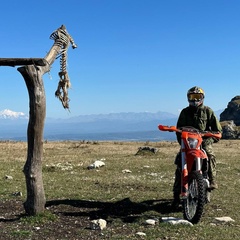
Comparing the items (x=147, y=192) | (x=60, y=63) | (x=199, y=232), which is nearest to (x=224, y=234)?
(x=199, y=232)

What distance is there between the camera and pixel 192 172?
9.34 m

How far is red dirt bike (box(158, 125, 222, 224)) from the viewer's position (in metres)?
9.07

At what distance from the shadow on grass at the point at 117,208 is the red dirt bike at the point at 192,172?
1.44 m

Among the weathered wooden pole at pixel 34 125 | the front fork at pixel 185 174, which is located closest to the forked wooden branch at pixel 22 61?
the weathered wooden pole at pixel 34 125

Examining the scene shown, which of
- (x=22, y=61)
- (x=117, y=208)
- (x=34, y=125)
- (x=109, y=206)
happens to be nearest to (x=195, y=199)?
(x=117, y=208)

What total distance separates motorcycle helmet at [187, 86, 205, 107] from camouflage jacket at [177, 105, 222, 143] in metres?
0.25

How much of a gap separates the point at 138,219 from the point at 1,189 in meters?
6.77

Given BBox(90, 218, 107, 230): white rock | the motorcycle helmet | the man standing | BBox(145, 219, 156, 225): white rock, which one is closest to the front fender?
the man standing

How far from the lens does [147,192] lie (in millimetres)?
13844

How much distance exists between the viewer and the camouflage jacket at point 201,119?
10500 mm

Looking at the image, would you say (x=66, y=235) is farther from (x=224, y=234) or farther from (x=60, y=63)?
(x=60, y=63)

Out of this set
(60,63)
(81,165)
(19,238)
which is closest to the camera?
(19,238)

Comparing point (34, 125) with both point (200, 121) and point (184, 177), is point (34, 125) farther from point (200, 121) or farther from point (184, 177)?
point (200, 121)

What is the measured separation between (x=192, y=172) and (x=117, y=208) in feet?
9.22
